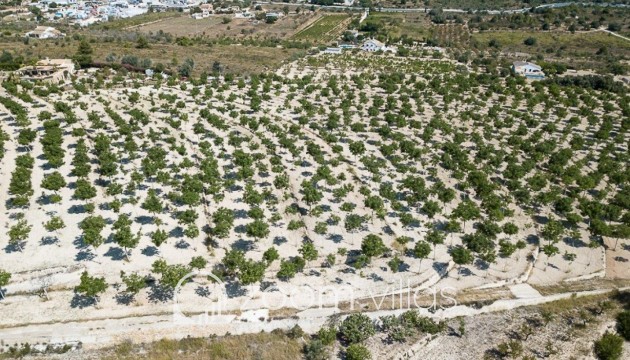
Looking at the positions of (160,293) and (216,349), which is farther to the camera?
(160,293)

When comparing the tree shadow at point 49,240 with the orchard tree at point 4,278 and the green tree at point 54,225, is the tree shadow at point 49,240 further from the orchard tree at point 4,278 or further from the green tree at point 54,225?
the orchard tree at point 4,278

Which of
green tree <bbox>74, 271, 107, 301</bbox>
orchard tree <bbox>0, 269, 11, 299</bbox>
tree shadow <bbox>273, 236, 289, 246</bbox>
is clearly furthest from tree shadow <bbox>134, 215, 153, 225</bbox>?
tree shadow <bbox>273, 236, 289, 246</bbox>

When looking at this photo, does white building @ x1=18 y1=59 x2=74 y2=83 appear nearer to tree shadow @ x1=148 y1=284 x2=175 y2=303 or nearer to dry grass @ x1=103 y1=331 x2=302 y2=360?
tree shadow @ x1=148 y1=284 x2=175 y2=303

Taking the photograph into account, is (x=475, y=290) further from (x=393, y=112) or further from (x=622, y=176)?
(x=393, y=112)

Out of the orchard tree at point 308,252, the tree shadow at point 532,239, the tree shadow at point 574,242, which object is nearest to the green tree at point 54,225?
the orchard tree at point 308,252

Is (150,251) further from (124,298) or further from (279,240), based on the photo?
(279,240)

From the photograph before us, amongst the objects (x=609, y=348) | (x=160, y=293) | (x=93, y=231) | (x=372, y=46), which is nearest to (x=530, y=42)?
(x=372, y=46)
